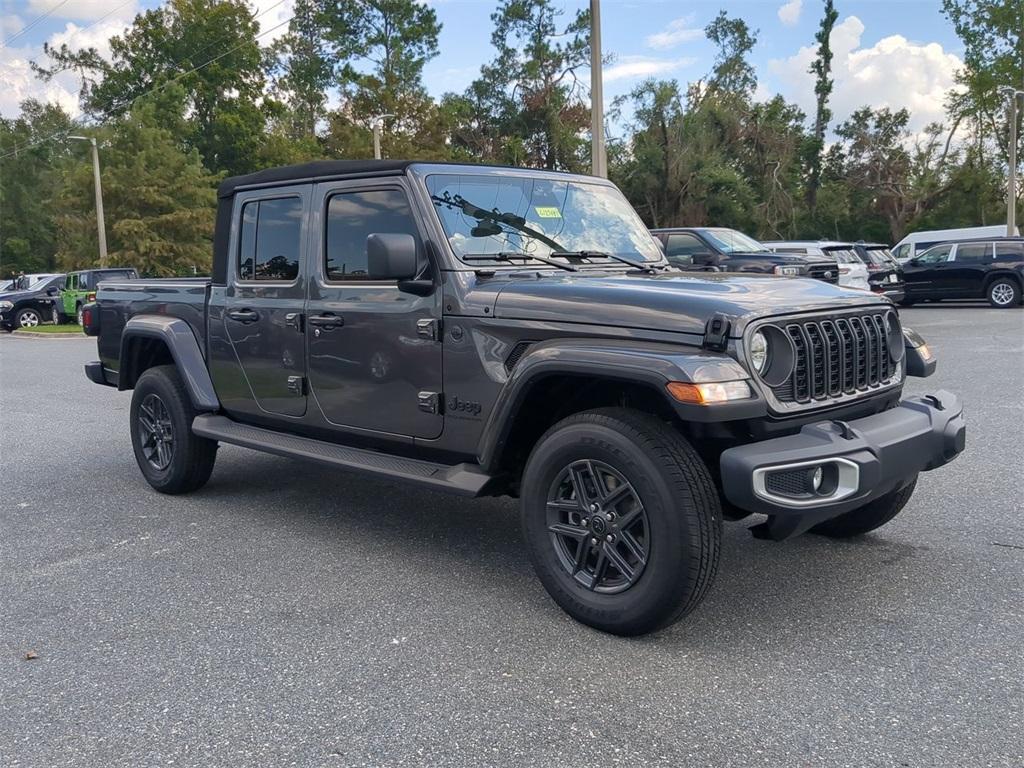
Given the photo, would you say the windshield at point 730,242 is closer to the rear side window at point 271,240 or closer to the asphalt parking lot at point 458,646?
the asphalt parking lot at point 458,646

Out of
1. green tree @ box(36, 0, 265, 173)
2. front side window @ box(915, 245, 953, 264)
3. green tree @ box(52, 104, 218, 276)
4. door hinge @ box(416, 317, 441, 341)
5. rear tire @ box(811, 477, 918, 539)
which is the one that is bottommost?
rear tire @ box(811, 477, 918, 539)

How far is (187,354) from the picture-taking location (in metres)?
5.56

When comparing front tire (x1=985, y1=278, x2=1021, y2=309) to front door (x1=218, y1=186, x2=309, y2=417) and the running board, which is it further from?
the running board

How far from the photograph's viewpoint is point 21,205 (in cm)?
5988

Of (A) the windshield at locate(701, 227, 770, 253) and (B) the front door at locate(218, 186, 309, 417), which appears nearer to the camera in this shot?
(B) the front door at locate(218, 186, 309, 417)

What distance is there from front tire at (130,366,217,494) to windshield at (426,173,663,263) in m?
2.38

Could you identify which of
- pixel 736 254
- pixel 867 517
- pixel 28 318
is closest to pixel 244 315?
pixel 867 517

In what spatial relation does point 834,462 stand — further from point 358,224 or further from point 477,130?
point 477,130

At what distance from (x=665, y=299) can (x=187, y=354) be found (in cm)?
336

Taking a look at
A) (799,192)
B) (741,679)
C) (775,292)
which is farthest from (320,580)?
(799,192)

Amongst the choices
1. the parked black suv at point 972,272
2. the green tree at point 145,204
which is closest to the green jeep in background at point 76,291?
the green tree at point 145,204

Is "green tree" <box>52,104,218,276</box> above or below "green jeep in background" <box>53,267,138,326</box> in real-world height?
above

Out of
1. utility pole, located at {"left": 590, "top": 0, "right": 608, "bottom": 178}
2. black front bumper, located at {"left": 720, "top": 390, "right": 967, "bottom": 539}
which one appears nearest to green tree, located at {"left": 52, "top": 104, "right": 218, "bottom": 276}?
utility pole, located at {"left": 590, "top": 0, "right": 608, "bottom": 178}

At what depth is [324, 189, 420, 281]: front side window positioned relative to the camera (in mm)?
4410
